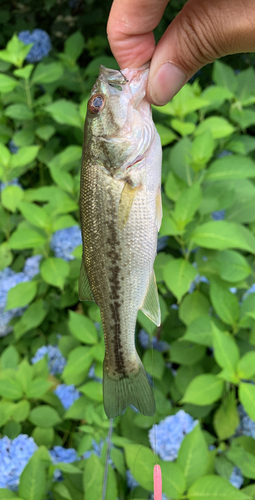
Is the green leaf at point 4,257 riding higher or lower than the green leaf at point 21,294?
higher

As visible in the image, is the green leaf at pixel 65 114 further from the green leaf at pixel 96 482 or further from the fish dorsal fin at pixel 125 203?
the green leaf at pixel 96 482

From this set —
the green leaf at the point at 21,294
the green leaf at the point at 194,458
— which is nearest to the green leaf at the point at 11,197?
the green leaf at the point at 21,294

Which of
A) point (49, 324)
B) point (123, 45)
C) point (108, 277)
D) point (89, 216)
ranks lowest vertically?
point (49, 324)

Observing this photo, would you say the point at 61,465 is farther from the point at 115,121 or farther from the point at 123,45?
the point at 123,45

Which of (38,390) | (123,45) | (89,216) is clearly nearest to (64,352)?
(38,390)

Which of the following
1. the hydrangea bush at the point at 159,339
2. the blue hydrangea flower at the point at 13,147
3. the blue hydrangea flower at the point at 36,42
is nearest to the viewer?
the hydrangea bush at the point at 159,339

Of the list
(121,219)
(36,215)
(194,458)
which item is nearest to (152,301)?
(121,219)

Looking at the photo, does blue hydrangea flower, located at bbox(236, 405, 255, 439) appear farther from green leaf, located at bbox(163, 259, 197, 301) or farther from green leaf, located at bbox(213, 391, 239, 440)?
green leaf, located at bbox(163, 259, 197, 301)

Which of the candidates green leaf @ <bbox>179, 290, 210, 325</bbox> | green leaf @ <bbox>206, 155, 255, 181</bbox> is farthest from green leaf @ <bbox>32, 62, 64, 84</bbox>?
green leaf @ <bbox>179, 290, 210, 325</bbox>
